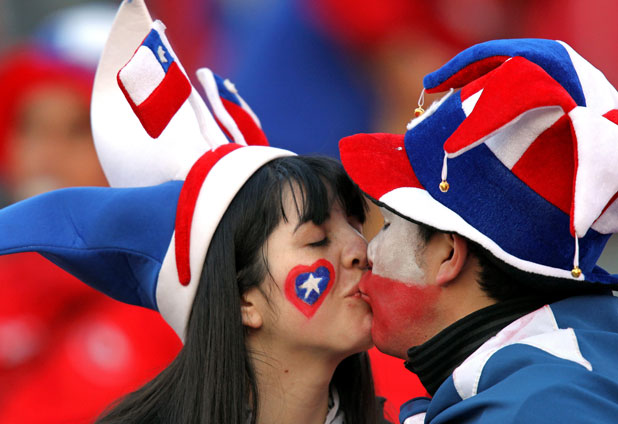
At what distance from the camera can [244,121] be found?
3055 mm

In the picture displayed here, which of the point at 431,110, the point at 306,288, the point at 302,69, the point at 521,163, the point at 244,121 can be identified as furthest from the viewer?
the point at 302,69

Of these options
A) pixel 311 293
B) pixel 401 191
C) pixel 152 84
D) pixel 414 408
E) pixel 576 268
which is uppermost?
pixel 152 84

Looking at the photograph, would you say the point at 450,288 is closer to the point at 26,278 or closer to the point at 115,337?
the point at 115,337

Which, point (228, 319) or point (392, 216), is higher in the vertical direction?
point (392, 216)

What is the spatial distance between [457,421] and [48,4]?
15.3 feet

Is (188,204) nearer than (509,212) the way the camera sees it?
No

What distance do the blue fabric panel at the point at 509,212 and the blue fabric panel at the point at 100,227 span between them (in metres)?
0.97

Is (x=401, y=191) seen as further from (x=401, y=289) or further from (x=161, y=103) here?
(x=161, y=103)

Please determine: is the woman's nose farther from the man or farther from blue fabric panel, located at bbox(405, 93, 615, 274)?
blue fabric panel, located at bbox(405, 93, 615, 274)

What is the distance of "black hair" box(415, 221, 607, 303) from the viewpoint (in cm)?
195

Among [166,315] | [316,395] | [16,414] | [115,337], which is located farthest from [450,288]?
[16,414]

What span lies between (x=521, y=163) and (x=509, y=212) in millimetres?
111

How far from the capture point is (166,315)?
2.65 metres

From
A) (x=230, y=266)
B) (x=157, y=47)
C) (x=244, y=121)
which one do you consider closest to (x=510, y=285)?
(x=230, y=266)
